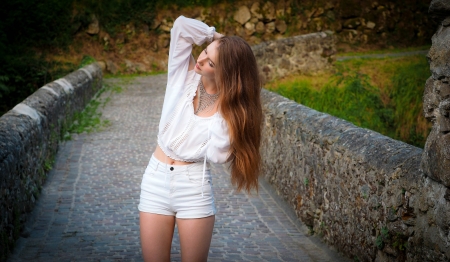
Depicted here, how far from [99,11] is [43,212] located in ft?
61.7

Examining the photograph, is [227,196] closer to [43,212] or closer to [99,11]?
[43,212]

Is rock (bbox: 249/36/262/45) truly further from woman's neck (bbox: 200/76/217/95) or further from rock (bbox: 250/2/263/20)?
woman's neck (bbox: 200/76/217/95)

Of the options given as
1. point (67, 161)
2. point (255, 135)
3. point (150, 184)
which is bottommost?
point (67, 161)

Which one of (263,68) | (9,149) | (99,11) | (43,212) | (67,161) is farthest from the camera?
(99,11)

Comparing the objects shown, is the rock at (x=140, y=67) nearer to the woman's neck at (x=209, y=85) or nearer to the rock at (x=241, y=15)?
the rock at (x=241, y=15)

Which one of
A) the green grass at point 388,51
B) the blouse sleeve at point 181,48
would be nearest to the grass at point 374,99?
the green grass at point 388,51

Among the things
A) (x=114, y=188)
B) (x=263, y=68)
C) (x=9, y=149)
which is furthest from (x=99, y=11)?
(x=9, y=149)

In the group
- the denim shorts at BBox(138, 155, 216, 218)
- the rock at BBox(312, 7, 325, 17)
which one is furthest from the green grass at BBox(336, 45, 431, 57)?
the denim shorts at BBox(138, 155, 216, 218)

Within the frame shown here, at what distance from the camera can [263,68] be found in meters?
16.0

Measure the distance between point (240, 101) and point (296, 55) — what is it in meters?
13.5

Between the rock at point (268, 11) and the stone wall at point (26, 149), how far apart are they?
15.6 meters

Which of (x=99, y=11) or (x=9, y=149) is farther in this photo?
(x=99, y=11)

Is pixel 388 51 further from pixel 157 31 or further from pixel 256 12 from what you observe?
pixel 157 31

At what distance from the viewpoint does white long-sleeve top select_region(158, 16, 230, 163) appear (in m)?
3.51
